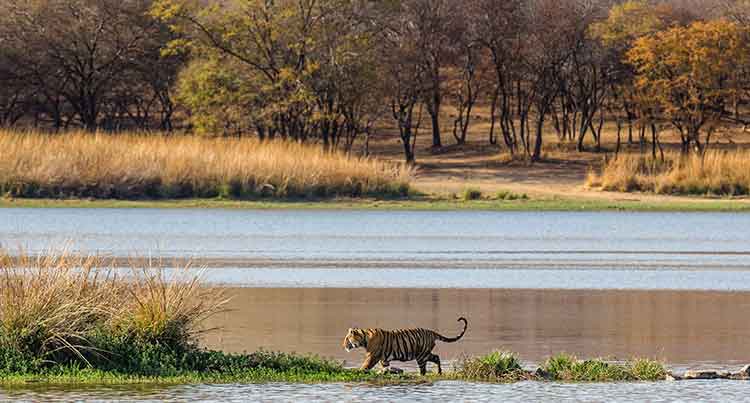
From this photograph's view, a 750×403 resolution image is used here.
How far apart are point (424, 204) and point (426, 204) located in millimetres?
52

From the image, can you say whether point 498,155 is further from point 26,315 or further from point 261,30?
point 26,315

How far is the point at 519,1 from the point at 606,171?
61.7 feet

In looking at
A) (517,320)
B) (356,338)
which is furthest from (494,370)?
(517,320)

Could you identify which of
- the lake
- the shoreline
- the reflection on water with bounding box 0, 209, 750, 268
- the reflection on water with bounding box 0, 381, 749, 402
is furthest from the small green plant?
the shoreline

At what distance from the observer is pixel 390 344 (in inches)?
465

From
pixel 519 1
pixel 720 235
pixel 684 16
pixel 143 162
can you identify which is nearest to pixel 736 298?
pixel 720 235

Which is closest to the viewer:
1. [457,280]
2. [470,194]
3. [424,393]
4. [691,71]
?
[424,393]

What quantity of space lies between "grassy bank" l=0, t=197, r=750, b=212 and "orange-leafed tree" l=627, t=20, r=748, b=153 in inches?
508

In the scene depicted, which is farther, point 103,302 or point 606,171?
point 606,171

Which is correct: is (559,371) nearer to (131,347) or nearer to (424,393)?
(424,393)

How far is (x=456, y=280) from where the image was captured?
20219mm

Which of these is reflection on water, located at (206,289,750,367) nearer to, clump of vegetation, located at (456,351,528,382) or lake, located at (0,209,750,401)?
lake, located at (0,209,750,401)

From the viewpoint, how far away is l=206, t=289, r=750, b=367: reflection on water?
45.4 ft

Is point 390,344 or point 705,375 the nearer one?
point 390,344
